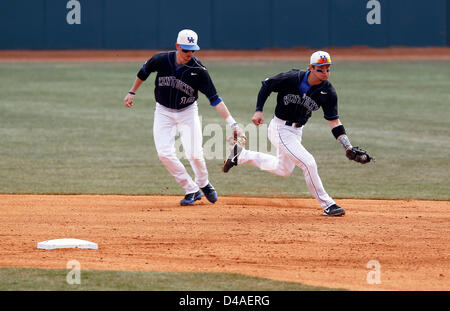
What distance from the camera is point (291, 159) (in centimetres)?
1018

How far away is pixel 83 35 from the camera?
36094mm

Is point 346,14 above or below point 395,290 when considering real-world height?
above

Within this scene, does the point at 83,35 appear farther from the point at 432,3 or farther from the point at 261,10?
the point at 432,3

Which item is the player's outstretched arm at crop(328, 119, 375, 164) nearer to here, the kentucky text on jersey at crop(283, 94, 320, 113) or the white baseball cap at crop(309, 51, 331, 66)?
the kentucky text on jersey at crop(283, 94, 320, 113)

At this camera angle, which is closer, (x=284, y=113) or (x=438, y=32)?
(x=284, y=113)

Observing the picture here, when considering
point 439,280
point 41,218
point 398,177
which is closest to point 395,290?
point 439,280

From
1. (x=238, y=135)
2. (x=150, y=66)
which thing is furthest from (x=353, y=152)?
(x=150, y=66)

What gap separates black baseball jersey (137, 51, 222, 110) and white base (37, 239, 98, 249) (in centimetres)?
272

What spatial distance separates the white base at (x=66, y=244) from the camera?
8.30m

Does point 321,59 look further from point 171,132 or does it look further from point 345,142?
point 171,132

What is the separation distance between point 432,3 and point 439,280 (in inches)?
1199

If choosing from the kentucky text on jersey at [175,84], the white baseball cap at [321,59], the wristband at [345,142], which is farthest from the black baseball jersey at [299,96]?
the kentucky text on jersey at [175,84]

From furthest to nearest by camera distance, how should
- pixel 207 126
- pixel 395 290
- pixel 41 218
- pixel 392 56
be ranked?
pixel 392 56 < pixel 207 126 < pixel 41 218 < pixel 395 290

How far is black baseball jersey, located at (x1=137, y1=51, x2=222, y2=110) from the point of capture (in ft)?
34.1
